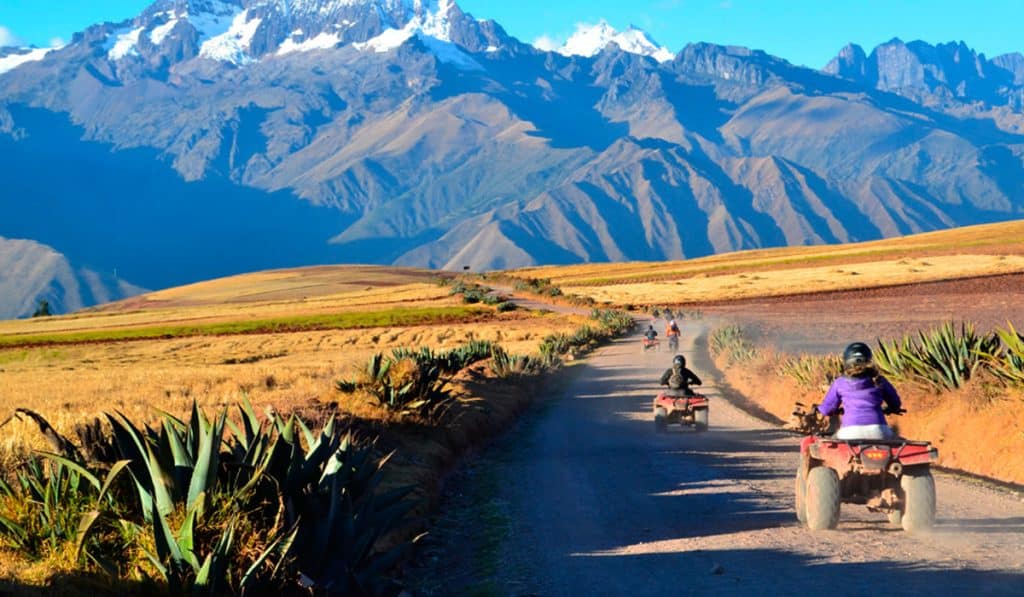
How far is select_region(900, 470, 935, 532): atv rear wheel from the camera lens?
9.10 meters

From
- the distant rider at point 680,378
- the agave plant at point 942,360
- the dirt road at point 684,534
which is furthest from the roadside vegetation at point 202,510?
the agave plant at point 942,360

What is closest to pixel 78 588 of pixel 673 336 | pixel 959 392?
pixel 959 392

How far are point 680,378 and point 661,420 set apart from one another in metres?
0.86

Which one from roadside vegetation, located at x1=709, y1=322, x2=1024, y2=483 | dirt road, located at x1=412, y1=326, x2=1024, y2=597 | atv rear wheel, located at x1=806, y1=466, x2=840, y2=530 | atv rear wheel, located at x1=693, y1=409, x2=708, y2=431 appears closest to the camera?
dirt road, located at x1=412, y1=326, x2=1024, y2=597

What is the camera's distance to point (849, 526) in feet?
32.2

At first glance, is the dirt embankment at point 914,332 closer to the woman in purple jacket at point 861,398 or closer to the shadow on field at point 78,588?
the woman in purple jacket at point 861,398

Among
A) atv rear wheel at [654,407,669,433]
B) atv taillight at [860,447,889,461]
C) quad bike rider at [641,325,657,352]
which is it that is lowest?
atv rear wheel at [654,407,669,433]

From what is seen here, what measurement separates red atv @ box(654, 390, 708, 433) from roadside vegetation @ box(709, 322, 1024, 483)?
2.25 meters

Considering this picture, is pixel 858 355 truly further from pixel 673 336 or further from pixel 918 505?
pixel 673 336

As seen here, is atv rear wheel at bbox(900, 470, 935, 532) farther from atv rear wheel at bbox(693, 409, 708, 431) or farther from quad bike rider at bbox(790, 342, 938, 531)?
atv rear wheel at bbox(693, 409, 708, 431)

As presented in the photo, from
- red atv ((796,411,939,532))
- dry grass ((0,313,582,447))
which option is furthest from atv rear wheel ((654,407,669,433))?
red atv ((796,411,939,532))

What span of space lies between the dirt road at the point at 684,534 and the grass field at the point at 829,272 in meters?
58.6

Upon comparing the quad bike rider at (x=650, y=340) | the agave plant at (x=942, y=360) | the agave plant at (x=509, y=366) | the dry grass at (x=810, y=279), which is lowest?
the agave plant at (x=509, y=366)

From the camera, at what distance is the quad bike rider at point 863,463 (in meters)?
9.19
